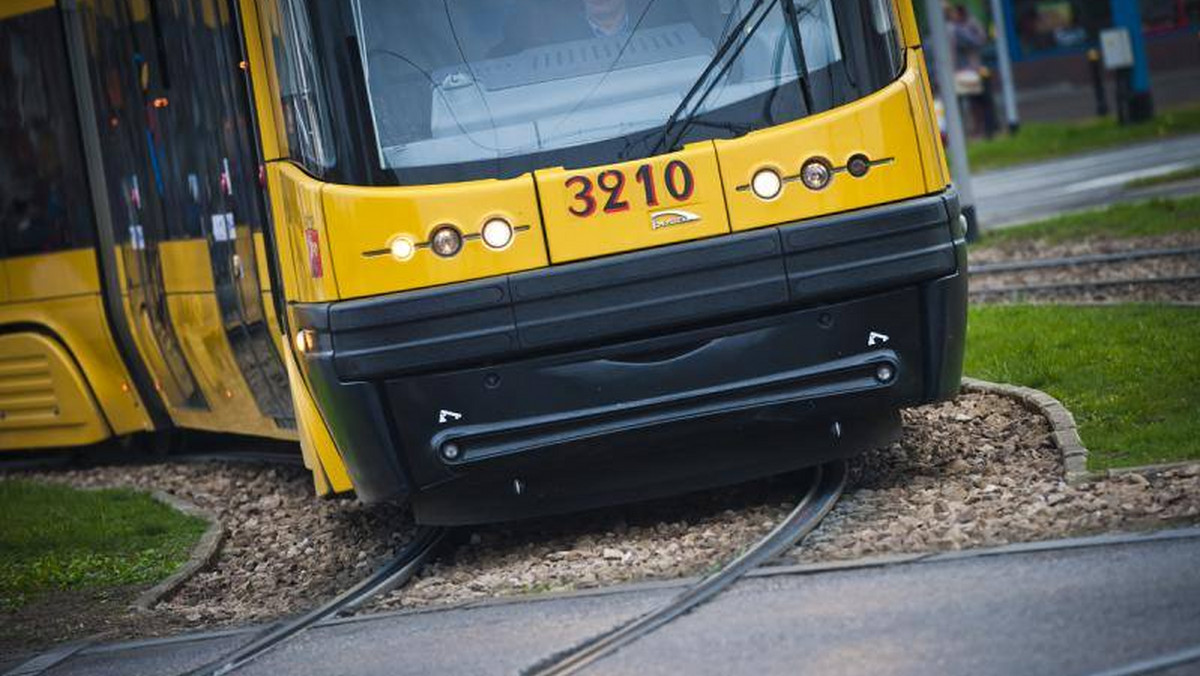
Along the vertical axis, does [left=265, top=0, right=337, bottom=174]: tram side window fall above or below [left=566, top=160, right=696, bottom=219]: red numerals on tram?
above

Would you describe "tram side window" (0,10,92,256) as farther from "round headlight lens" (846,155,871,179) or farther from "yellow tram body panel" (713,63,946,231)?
"round headlight lens" (846,155,871,179)

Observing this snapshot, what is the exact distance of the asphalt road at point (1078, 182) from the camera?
877 inches

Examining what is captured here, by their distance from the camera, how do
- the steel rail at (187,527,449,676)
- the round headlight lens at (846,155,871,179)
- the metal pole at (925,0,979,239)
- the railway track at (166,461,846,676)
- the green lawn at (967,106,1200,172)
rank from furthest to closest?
the green lawn at (967,106,1200,172), the metal pole at (925,0,979,239), the round headlight lens at (846,155,871,179), the steel rail at (187,527,449,676), the railway track at (166,461,846,676)

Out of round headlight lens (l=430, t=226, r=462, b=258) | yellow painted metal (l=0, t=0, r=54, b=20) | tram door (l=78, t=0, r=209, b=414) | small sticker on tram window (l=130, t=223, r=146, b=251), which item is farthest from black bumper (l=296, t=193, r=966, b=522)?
yellow painted metal (l=0, t=0, r=54, b=20)

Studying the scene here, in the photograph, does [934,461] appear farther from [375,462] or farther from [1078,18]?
[1078,18]

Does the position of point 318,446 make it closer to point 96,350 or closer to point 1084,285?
point 96,350

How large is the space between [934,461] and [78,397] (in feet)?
22.5

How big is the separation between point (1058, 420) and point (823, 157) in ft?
6.66

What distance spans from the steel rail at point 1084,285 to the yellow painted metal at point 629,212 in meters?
7.33

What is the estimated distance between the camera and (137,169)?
527 inches

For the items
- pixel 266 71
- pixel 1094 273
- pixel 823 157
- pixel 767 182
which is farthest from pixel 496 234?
pixel 1094 273

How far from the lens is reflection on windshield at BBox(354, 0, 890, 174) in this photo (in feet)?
29.3

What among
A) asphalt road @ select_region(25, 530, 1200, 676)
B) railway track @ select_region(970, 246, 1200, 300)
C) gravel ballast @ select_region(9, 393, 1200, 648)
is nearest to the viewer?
asphalt road @ select_region(25, 530, 1200, 676)

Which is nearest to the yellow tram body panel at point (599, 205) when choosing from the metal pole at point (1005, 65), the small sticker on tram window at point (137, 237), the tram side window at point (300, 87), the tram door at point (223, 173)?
the tram side window at point (300, 87)
